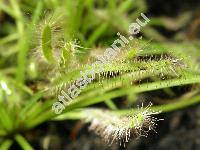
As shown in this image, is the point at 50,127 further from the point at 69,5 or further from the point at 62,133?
the point at 69,5

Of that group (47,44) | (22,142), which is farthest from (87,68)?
(22,142)

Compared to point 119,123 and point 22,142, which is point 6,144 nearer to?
point 22,142

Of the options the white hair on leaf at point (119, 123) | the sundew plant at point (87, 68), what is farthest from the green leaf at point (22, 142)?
the white hair on leaf at point (119, 123)

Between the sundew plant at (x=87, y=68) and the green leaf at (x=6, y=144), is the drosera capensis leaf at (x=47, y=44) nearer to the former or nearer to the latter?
the sundew plant at (x=87, y=68)

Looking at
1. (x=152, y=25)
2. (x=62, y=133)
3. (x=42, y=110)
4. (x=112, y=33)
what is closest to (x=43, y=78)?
(x=42, y=110)

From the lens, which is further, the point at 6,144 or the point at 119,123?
the point at 6,144

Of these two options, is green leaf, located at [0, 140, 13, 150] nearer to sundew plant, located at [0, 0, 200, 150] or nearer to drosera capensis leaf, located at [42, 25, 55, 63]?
sundew plant, located at [0, 0, 200, 150]

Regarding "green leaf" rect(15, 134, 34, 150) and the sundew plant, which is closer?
the sundew plant

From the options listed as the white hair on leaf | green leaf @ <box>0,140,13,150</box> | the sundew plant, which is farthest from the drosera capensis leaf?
green leaf @ <box>0,140,13,150</box>

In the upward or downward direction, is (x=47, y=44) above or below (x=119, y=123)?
above
